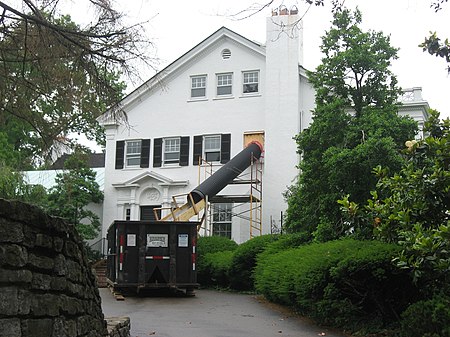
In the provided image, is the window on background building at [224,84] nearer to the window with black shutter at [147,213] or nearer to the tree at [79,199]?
the window with black shutter at [147,213]

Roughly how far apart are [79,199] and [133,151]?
3936 millimetres

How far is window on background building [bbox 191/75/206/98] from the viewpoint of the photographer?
32.3 m

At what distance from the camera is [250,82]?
31.6 metres

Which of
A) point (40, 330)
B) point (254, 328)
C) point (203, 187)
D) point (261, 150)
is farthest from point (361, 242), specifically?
point (261, 150)

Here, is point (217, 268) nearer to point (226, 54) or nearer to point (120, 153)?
point (120, 153)

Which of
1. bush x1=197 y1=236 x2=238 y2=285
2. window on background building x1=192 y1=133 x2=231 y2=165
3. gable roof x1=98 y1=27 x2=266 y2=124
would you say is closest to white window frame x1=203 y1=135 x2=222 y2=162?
window on background building x1=192 y1=133 x2=231 y2=165

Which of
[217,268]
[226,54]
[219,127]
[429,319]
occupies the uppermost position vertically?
[226,54]

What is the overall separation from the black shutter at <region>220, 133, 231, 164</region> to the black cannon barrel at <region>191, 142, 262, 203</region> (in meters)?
1.11

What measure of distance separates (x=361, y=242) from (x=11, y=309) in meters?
8.47

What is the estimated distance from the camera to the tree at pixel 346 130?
17.7 m

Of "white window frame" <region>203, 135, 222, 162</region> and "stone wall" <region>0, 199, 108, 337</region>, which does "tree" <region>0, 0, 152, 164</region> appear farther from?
"white window frame" <region>203, 135, 222, 162</region>

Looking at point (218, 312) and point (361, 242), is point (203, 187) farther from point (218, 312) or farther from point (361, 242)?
point (361, 242)

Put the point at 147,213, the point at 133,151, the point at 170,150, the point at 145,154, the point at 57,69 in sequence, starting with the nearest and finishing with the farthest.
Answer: the point at 57,69
the point at 170,150
the point at 147,213
the point at 145,154
the point at 133,151

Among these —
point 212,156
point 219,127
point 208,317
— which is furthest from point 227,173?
point 208,317
